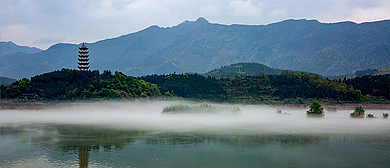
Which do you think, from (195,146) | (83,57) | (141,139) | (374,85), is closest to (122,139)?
(141,139)

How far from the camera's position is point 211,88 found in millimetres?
118188

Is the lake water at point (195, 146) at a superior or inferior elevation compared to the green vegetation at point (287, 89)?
inferior

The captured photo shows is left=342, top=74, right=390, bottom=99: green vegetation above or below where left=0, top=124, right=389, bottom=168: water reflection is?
above

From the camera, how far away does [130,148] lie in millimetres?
39938

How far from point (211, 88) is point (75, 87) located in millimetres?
38436

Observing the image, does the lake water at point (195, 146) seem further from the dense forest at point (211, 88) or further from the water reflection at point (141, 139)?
the dense forest at point (211, 88)

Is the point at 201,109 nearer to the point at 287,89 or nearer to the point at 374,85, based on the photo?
the point at 287,89

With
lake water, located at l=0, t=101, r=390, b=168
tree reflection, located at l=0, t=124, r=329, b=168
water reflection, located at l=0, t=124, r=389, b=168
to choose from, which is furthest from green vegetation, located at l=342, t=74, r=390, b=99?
tree reflection, located at l=0, t=124, r=329, b=168

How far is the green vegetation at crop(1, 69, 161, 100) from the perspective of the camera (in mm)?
95688

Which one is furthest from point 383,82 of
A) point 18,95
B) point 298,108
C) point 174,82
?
point 18,95

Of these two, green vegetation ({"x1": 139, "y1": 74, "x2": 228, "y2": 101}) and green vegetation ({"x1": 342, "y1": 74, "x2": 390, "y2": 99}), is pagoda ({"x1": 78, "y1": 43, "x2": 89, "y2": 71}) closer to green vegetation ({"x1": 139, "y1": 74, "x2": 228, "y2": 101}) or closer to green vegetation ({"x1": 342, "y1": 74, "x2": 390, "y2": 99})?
green vegetation ({"x1": 139, "y1": 74, "x2": 228, "y2": 101})

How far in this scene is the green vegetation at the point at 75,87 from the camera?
95.7 meters

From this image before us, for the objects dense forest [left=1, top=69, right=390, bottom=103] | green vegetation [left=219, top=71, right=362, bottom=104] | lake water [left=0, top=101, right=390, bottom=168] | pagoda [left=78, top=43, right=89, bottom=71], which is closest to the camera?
lake water [left=0, top=101, right=390, bottom=168]

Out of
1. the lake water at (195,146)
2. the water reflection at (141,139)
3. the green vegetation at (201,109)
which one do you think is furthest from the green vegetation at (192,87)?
the water reflection at (141,139)
